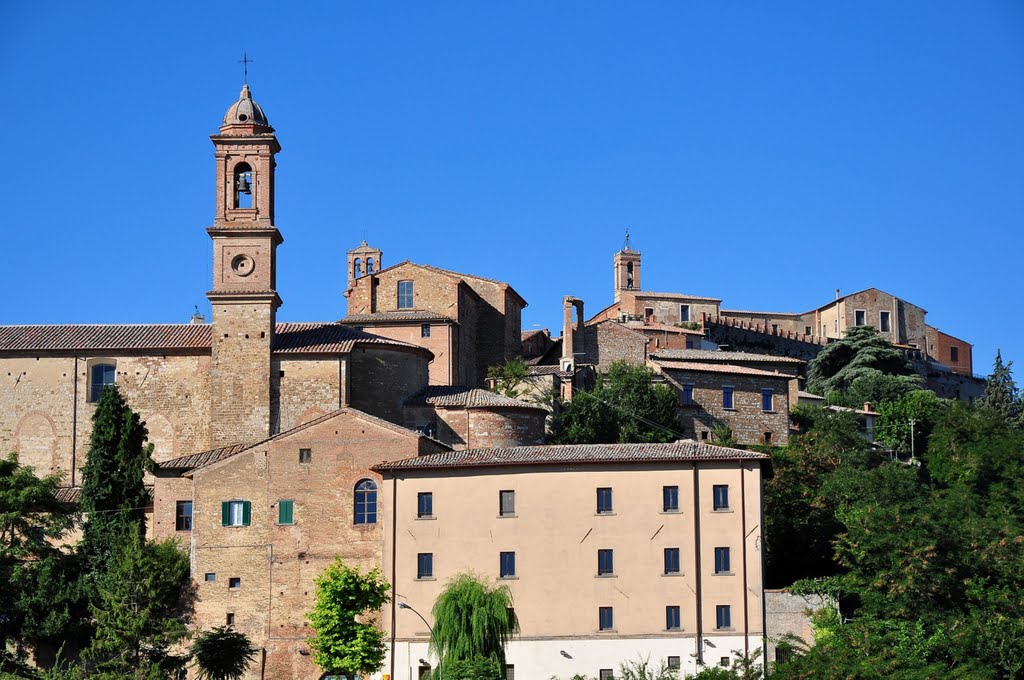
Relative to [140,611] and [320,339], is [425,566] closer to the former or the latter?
[140,611]

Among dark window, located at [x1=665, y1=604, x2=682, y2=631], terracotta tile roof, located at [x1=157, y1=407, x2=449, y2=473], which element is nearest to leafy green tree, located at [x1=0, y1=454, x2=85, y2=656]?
terracotta tile roof, located at [x1=157, y1=407, x2=449, y2=473]

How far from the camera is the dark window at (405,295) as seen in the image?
67.1 meters

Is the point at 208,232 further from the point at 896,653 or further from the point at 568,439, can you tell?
the point at 896,653

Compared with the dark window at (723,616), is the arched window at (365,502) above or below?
above

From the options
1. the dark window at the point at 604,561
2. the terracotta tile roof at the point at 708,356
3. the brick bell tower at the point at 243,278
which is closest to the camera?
the dark window at the point at 604,561

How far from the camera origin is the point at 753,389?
67.3 meters

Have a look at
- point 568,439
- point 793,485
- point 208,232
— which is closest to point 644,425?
point 568,439

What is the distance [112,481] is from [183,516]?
263 cm

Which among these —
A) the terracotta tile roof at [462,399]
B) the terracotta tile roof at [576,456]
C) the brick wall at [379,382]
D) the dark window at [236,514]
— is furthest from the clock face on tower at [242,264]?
the terracotta tile roof at [576,456]

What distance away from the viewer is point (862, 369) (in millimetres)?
77938

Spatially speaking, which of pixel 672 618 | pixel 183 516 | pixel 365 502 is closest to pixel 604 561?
pixel 672 618

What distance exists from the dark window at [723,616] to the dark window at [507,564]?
6.03 meters

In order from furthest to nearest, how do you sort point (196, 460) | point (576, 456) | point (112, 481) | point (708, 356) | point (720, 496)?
point (708, 356), point (196, 460), point (112, 481), point (576, 456), point (720, 496)

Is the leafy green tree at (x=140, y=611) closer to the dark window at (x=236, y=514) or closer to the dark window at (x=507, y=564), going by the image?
the dark window at (x=236, y=514)
